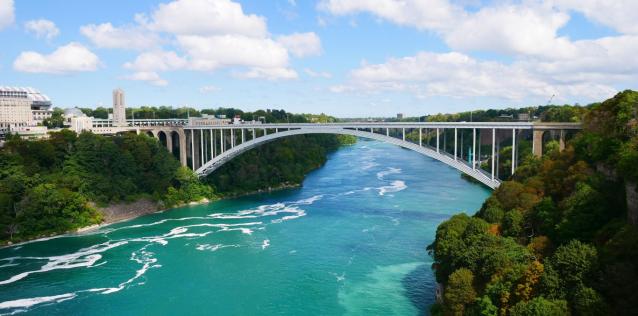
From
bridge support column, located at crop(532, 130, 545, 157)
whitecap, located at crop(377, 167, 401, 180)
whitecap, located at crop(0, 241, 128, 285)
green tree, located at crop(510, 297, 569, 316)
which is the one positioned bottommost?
whitecap, located at crop(0, 241, 128, 285)

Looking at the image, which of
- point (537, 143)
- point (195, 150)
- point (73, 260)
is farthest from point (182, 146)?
point (537, 143)

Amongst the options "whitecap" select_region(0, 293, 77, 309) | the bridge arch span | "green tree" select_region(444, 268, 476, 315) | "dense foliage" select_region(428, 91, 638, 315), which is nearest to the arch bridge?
the bridge arch span

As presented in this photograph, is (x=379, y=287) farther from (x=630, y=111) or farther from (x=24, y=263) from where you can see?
(x=24, y=263)

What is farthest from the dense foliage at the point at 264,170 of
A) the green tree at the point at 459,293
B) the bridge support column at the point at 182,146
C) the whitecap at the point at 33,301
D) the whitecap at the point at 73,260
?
the green tree at the point at 459,293

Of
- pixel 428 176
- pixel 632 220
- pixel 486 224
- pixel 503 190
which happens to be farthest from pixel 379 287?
pixel 428 176

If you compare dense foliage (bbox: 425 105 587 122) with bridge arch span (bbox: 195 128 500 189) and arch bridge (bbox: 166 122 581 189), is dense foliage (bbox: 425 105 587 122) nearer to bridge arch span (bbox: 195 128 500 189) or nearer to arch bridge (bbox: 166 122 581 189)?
arch bridge (bbox: 166 122 581 189)

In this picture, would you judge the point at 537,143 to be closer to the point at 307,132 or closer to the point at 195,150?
the point at 307,132

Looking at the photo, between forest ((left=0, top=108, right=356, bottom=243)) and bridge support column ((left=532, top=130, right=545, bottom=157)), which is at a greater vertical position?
bridge support column ((left=532, top=130, right=545, bottom=157))

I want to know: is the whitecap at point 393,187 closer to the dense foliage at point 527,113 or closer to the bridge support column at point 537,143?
the dense foliage at point 527,113
